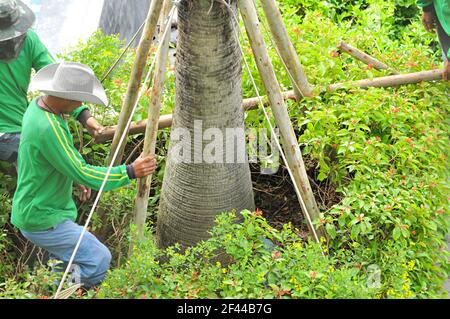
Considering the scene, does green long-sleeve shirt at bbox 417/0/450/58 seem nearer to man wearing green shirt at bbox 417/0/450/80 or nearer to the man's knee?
man wearing green shirt at bbox 417/0/450/80

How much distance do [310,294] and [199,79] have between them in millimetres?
1255

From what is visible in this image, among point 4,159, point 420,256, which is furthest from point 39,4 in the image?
point 420,256

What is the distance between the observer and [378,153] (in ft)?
13.4

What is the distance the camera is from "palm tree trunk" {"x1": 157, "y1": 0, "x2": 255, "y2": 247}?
141 inches

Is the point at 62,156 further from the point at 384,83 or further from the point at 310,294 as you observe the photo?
the point at 384,83

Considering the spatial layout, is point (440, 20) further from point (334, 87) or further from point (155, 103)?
point (155, 103)

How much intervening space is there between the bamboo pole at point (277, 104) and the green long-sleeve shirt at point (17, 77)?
1.30 meters

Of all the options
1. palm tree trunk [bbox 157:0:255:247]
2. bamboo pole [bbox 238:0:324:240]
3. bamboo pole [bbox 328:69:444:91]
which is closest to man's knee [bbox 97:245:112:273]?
palm tree trunk [bbox 157:0:255:247]

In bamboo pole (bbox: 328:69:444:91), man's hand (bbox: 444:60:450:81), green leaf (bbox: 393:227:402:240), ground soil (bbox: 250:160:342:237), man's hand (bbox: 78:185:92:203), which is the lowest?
ground soil (bbox: 250:160:342:237)

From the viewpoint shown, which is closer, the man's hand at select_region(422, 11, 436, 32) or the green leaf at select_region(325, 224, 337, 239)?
the green leaf at select_region(325, 224, 337, 239)

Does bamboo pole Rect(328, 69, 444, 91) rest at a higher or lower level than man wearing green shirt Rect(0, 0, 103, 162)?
lower

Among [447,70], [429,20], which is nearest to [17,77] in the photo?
[447,70]

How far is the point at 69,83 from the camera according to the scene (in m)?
3.35

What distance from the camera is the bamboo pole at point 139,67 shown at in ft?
11.9
